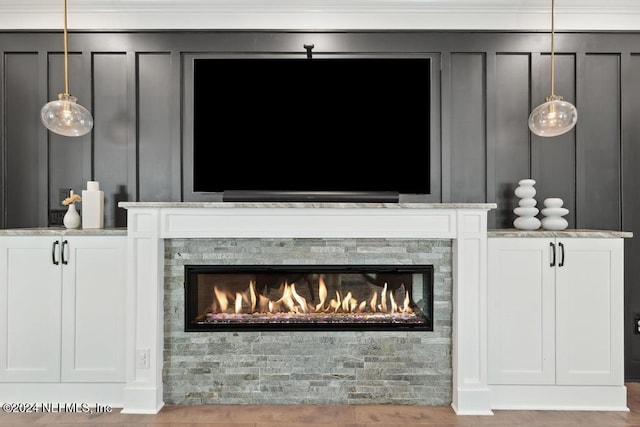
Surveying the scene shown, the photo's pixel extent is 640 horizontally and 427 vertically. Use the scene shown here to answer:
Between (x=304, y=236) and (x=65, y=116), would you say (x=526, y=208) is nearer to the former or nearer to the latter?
(x=304, y=236)

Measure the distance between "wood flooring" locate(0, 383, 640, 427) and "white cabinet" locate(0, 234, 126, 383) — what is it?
0.81 ft

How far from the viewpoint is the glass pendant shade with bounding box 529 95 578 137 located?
98.8 inches

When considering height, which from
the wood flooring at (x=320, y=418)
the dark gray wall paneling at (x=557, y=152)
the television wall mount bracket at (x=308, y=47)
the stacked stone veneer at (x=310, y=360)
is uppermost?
the television wall mount bracket at (x=308, y=47)

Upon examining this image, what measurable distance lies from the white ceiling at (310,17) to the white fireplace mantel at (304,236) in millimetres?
1332

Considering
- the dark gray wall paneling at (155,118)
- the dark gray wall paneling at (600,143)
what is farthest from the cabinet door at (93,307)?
the dark gray wall paneling at (600,143)

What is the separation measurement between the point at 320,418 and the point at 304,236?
39.8 inches

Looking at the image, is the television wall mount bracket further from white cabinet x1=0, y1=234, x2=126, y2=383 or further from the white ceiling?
white cabinet x1=0, y1=234, x2=126, y2=383

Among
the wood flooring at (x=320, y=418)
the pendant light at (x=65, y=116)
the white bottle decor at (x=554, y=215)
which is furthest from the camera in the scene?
the white bottle decor at (x=554, y=215)

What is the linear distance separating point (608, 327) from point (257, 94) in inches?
101

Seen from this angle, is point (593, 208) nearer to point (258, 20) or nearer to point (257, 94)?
point (257, 94)

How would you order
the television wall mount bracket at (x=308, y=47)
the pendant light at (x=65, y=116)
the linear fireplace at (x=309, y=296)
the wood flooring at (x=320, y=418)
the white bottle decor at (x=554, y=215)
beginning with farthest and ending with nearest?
the television wall mount bracket at (x=308, y=47) → the white bottle decor at (x=554, y=215) → the linear fireplace at (x=309, y=296) → the pendant light at (x=65, y=116) → the wood flooring at (x=320, y=418)

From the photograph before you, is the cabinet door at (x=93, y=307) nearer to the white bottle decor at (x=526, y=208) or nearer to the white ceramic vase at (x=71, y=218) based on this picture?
the white ceramic vase at (x=71, y=218)

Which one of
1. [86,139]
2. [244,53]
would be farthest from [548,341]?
[86,139]

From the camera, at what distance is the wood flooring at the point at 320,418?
2.34 m
